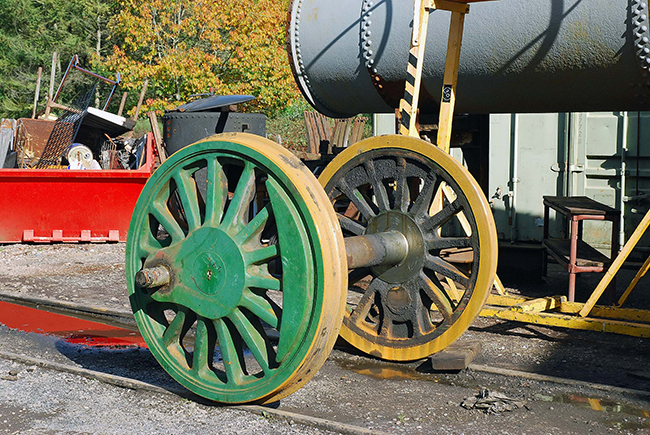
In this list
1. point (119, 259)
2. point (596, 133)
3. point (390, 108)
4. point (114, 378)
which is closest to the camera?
point (114, 378)

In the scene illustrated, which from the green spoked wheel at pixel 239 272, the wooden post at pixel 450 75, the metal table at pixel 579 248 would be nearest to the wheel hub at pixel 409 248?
the wooden post at pixel 450 75

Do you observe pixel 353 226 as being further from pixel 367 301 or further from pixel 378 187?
pixel 367 301

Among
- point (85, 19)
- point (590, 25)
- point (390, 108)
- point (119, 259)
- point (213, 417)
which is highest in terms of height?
point (85, 19)

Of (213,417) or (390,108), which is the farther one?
(390,108)

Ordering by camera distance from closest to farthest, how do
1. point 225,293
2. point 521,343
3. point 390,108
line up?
point 225,293
point 521,343
point 390,108

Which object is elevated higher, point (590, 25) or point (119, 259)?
point (590, 25)

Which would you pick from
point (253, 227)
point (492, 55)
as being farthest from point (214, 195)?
point (492, 55)

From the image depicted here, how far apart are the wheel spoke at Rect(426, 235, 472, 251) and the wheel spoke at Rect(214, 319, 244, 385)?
5.49 feet

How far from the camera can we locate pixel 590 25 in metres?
4.93

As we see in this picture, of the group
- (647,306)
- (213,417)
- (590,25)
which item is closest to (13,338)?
(213,417)

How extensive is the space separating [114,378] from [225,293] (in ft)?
4.16

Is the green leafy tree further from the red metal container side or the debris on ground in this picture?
the debris on ground

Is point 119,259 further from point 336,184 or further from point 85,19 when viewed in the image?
point 85,19

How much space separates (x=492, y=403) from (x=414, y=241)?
126 centimetres
